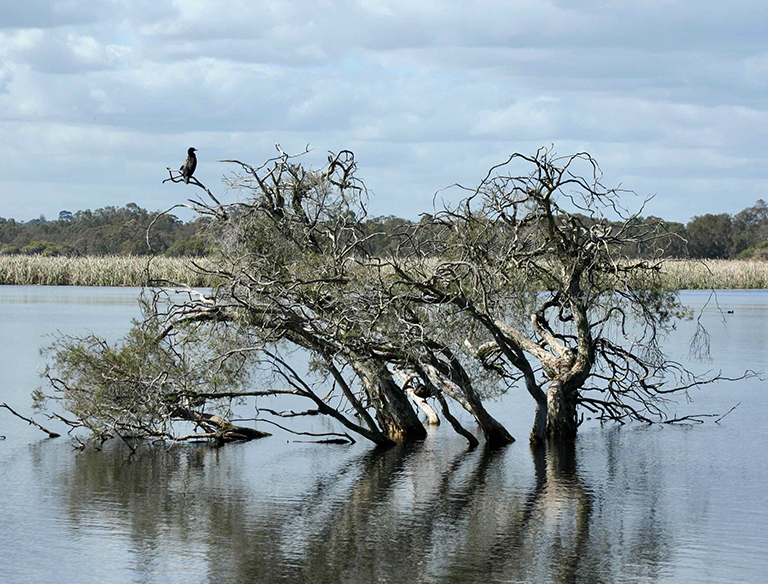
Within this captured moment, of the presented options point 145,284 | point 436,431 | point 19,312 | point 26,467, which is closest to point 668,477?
point 436,431

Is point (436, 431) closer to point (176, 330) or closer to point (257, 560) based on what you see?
point (176, 330)

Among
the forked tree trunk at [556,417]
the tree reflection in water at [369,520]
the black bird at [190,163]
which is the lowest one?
the tree reflection in water at [369,520]

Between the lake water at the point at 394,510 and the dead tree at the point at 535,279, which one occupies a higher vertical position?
the dead tree at the point at 535,279

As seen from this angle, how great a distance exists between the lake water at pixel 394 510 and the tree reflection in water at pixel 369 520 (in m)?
0.02

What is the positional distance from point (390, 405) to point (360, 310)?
253 centimetres

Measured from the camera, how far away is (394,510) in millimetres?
9883

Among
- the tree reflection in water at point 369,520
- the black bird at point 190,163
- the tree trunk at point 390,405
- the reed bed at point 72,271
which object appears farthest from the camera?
the reed bed at point 72,271

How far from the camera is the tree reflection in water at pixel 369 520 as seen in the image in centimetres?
808

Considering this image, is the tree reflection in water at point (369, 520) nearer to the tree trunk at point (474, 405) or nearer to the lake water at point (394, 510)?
the lake water at point (394, 510)

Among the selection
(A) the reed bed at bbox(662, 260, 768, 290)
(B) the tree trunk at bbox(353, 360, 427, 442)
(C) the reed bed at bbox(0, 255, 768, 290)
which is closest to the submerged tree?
(B) the tree trunk at bbox(353, 360, 427, 442)

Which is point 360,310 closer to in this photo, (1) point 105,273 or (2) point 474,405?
(2) point 474,405

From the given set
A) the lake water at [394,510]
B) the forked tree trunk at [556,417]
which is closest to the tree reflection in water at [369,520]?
the lake water at [394,510]

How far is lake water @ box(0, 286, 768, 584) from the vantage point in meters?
8.10

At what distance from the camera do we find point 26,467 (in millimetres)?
11648
